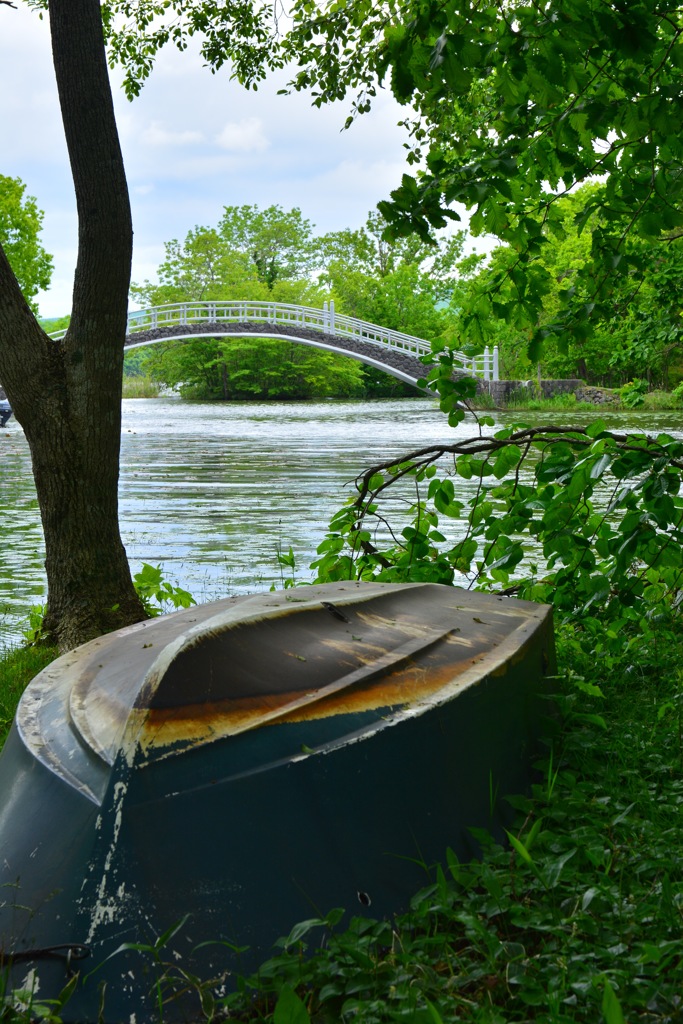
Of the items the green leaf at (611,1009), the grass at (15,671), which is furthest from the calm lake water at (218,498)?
the green leaf at (611,1009)

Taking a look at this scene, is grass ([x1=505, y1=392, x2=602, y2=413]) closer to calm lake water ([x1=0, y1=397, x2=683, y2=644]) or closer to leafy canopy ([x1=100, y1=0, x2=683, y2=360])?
calm lake water ([x1=0, y1=397, x2=683, y2=644])

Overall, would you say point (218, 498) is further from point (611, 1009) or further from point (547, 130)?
point (611, 1009)

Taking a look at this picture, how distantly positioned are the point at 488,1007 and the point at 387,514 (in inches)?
388

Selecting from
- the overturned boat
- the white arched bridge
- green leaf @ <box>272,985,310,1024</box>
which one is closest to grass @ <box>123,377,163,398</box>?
the white arched bridge

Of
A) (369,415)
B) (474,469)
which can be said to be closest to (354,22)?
(474,469)

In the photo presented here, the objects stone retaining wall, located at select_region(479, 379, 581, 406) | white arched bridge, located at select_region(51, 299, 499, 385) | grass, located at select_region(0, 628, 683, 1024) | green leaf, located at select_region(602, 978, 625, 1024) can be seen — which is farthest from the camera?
white arched bridge, located at select_region(51, 299, 499, 385)

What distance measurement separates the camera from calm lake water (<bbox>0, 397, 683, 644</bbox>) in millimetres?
8367

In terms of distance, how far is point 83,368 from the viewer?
548 centimetres

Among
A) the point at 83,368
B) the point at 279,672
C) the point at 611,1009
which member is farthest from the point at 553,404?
the point at 611,1009

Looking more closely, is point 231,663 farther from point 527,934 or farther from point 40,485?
point 40,485

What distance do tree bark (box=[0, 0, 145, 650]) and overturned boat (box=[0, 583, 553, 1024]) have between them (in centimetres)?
274

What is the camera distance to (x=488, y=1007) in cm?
204

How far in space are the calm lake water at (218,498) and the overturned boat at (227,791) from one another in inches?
162

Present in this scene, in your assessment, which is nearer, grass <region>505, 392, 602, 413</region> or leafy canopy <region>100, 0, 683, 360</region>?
leafy canopy <region>100, 0, 683, 360</region>
